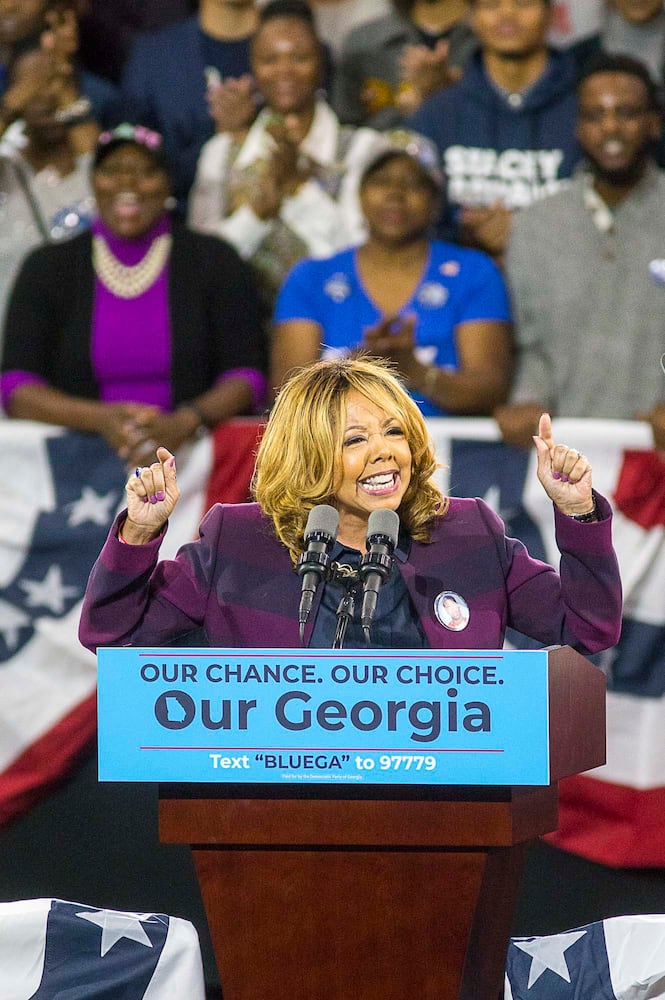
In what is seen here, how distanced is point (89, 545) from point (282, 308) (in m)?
0.97

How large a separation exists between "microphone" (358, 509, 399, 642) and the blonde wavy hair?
215 millimetres

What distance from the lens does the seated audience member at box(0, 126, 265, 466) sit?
4.93m

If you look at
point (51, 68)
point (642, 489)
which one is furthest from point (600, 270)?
point (51, 68)

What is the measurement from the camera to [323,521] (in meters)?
2.53

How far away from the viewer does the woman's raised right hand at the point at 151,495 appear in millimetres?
2609

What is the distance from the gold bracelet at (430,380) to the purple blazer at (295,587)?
1.82 meters

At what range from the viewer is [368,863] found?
2408 mm

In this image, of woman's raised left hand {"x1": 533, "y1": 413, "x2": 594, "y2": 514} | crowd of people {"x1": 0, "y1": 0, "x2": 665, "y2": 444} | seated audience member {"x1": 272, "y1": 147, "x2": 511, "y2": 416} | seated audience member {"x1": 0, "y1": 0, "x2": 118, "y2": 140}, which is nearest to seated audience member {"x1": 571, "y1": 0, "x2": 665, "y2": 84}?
crowd of people {"x1": 0, "y1": 0, "x2": 665, "y2": 444}

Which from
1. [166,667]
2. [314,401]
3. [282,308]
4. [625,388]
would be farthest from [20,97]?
[166,667]

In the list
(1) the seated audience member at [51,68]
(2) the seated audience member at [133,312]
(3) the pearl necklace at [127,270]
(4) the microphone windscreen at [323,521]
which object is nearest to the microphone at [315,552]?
(4) the microphone windscreen at [323,521]

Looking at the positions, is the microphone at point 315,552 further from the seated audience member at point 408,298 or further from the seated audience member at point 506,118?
the seated audience member at point 506,118

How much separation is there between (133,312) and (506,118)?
151 centimetres

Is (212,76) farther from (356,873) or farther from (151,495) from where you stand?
(356,873)

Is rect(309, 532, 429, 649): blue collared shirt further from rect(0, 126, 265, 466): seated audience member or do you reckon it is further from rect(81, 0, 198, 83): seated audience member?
rect(81, 0, 198, 83): seated audience member
